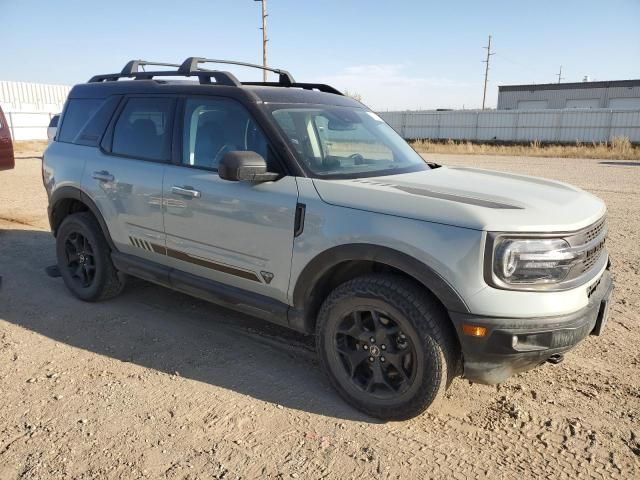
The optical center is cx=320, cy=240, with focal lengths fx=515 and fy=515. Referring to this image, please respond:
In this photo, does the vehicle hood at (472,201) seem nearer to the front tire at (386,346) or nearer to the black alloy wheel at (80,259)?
the front tire at (386,346)

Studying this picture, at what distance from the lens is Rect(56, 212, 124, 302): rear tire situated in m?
4.62

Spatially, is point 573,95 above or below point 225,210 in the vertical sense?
above

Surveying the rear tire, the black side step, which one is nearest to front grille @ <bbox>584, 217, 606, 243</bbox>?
the black side step

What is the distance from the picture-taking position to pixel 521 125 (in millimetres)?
35750

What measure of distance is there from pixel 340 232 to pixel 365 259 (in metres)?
0.22

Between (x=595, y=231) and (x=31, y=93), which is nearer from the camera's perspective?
(x=595, y=231)

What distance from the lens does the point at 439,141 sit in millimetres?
38312

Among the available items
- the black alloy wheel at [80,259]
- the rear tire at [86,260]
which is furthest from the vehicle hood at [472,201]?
the black alloy wheel at [80,259]

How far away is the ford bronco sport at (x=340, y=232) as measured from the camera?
2605 millimetres

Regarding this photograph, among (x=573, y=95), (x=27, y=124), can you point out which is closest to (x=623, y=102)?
(x=573, y=95)

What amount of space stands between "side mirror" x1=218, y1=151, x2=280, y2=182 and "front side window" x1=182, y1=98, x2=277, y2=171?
0.19 meters

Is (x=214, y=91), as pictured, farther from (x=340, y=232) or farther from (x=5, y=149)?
(x=5, y=149)

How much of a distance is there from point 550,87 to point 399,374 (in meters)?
53.8

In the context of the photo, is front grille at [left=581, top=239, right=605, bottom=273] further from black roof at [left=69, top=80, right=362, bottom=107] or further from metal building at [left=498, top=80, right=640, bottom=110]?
metal building at [left=498, top=80, right=640, bottom=110]
